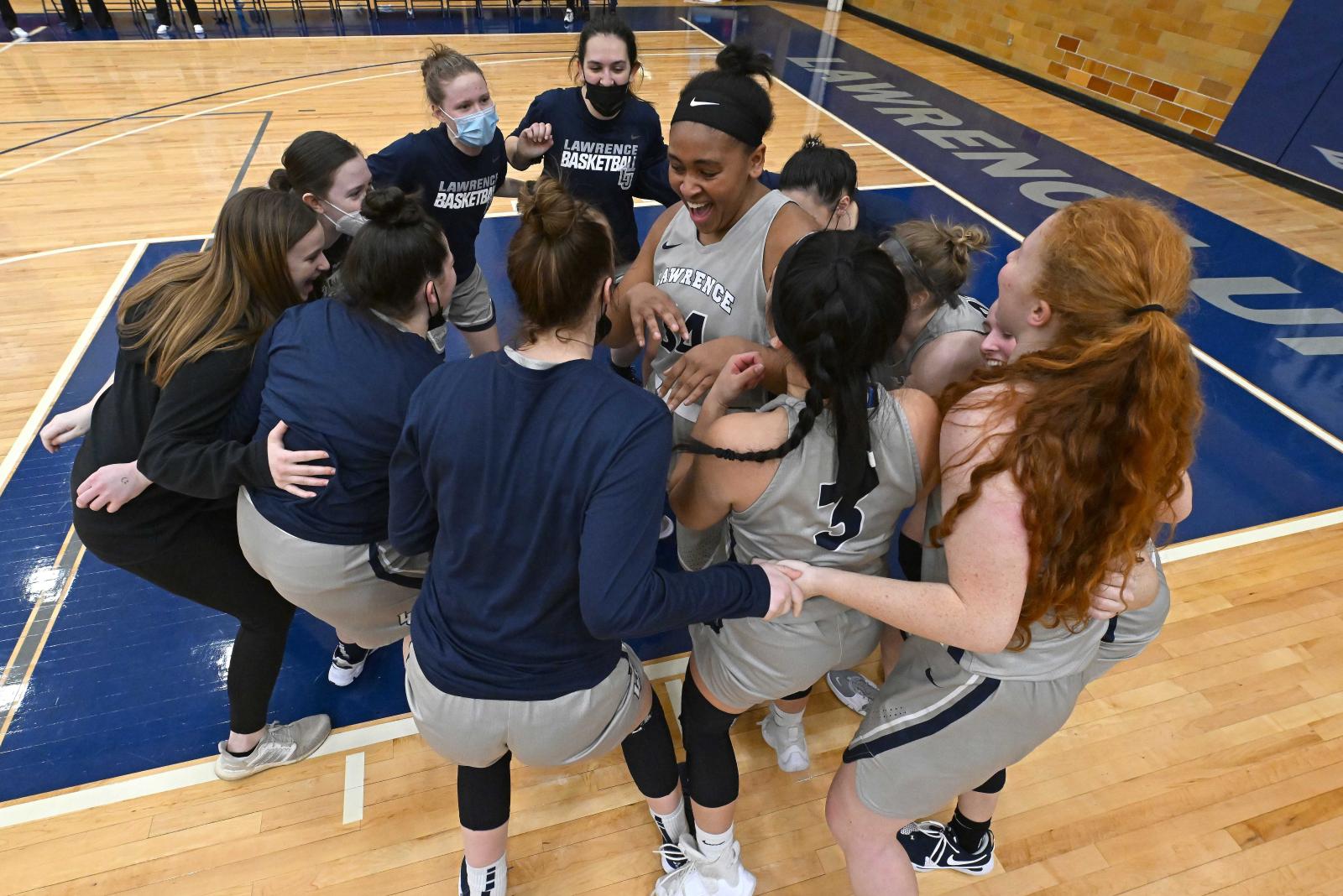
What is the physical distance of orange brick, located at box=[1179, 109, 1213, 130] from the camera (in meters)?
8.33

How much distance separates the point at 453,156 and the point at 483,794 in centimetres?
267

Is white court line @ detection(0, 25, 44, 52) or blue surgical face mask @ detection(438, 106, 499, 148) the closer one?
blue surgical face mask @ detection(438, 106, 499, 148)

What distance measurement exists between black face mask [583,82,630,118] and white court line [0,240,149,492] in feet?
10.4

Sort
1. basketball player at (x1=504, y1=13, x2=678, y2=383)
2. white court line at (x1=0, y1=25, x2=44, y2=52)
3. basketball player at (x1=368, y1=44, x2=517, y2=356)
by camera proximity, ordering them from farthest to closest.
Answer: white court line at (x1=0, y1=25, x2=44, y2=52)
basketball player at (x1=504, y1=13, x2=678, y2=383)
basketball player at (x1=368, y1=44, x2=517, y2=356)

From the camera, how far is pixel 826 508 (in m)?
1.55

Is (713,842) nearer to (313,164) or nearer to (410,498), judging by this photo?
(410,498)

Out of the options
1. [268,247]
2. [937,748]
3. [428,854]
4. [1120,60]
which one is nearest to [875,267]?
[937,748]

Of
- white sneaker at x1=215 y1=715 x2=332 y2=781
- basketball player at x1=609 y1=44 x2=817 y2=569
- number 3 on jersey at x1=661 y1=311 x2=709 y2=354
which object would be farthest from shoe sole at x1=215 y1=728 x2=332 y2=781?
number 3 on jersey at x1=661 y1=311 x2=709 y2=354

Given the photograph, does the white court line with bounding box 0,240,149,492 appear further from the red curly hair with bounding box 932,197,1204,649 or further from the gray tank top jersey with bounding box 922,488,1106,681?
the red curly hair with bounding box 932,197,1204,649

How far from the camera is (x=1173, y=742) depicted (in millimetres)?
2590

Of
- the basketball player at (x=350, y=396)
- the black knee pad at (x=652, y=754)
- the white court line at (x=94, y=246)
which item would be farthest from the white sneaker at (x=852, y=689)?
the white court line at (x=94, y=246)

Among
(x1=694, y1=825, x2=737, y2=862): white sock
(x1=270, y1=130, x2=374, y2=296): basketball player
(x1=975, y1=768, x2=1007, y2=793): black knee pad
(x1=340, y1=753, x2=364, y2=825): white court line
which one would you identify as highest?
(x1=270, y1=130, x2=374, y2=296): basketball player

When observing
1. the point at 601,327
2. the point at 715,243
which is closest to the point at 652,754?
the point at 601,327

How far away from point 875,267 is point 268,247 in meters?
1.53
